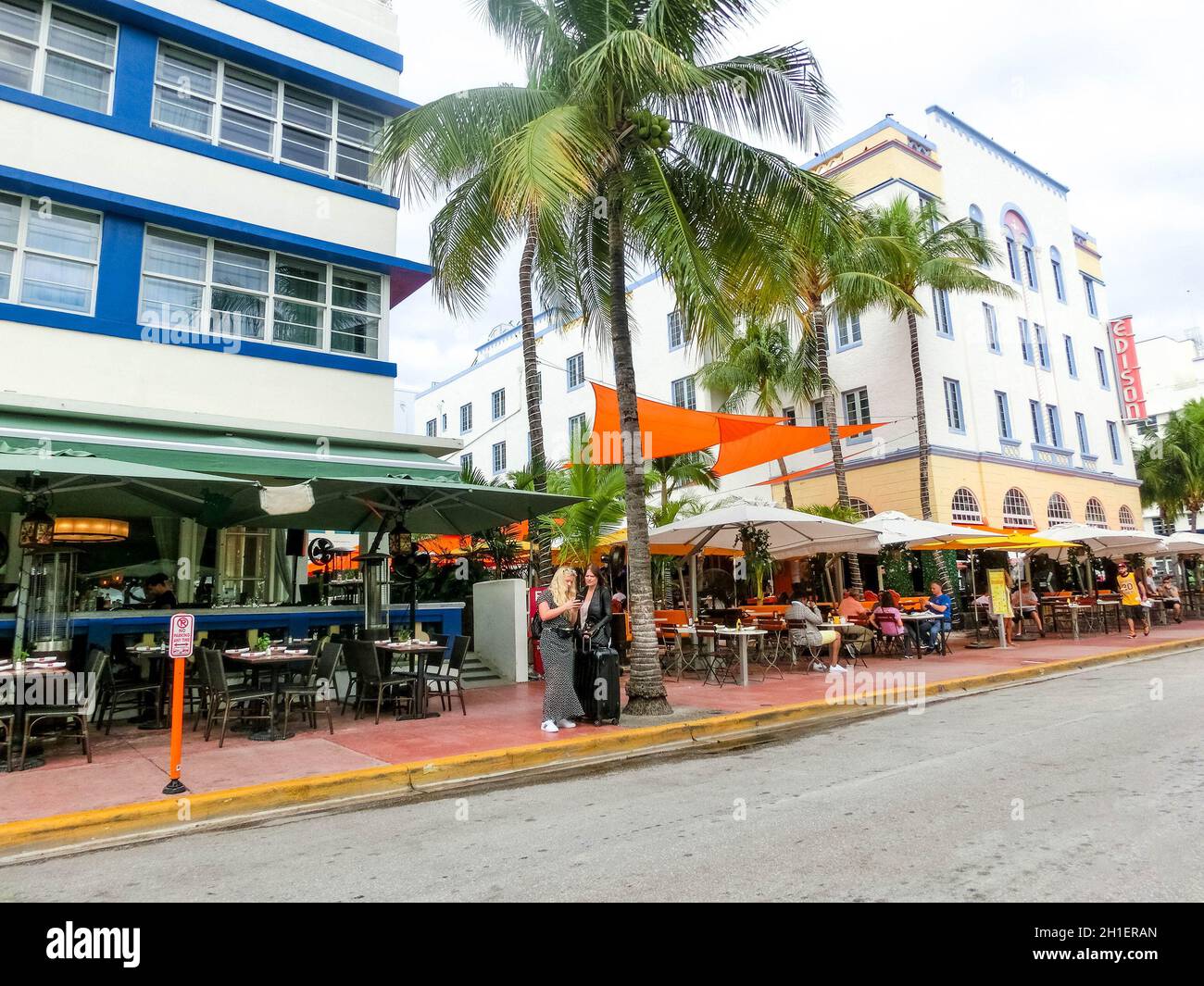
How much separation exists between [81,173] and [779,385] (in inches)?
790

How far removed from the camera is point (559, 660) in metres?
8.91

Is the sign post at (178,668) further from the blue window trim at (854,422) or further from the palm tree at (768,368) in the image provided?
the blue window trim at (854,422)

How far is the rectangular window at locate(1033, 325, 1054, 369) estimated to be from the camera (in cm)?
2989

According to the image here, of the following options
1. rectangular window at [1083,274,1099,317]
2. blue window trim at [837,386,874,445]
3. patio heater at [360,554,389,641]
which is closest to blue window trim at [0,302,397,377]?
patio heater at [360,554,389,641]

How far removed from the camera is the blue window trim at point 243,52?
12.0m

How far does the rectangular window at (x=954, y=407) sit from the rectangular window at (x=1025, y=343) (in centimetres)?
516

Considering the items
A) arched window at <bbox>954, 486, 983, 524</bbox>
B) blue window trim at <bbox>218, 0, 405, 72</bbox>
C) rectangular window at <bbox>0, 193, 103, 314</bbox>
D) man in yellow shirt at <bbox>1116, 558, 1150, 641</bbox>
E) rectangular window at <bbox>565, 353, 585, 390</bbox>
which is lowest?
man in yellow shirt at <bbox>1116, 558, 1150, 641</bbox>

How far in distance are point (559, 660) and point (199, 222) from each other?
9.10 m

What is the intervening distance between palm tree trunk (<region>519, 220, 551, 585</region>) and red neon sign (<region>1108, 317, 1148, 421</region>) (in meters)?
29.4

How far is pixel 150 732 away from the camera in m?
9.00

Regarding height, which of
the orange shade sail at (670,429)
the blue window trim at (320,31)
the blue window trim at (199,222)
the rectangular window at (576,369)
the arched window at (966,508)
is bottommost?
the arched window at (966,508)

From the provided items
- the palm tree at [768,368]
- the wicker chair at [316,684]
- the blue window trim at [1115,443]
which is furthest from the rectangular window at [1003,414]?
the wicker chair at [316,684]

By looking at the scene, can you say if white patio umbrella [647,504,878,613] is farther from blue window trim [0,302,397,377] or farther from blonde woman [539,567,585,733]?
blue window trim [0,302,397,377]
